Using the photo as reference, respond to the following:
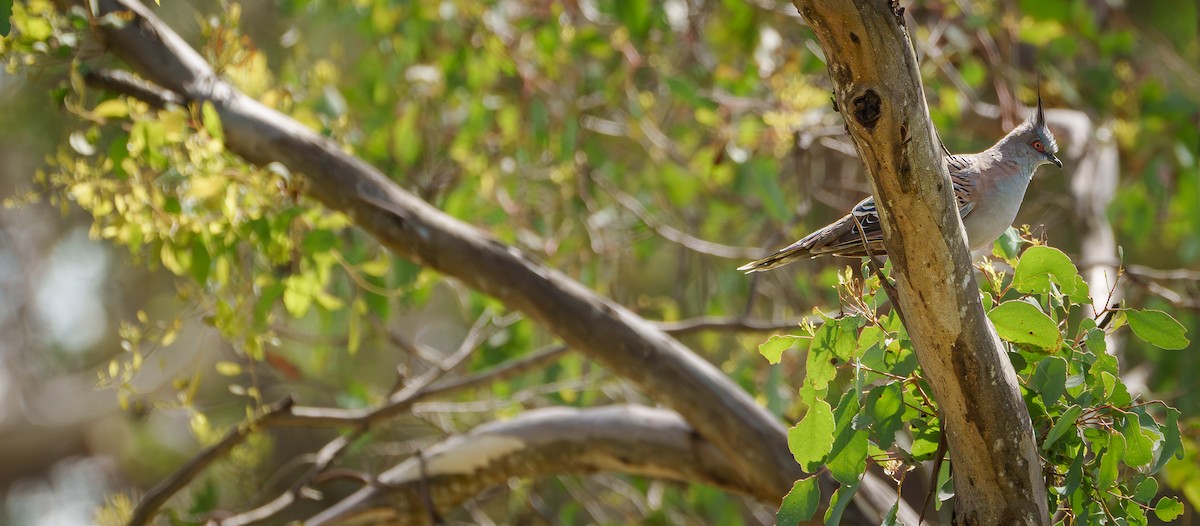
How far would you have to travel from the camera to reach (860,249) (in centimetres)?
193

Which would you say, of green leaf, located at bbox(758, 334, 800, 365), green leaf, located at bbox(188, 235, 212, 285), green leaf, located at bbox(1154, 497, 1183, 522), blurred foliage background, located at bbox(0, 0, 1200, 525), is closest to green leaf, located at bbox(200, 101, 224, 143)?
blurred foliage background, located at bbox(0, 0, 1200, 525)

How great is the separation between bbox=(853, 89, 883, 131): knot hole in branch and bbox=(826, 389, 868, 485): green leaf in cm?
49

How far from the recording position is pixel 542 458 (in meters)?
3.06

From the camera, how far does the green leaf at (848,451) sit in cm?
176

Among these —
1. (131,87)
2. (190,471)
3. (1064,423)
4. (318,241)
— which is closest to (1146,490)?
(1064,423)

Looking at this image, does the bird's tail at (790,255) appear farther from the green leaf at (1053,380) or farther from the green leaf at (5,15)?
the green leaf at (5,15)

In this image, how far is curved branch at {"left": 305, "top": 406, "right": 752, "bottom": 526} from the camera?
9.53 feet

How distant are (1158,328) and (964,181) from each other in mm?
420

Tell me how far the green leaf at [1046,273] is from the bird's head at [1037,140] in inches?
17.4

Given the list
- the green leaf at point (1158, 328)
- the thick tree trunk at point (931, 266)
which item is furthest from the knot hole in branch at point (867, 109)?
the green leaf at point (1158, 328)

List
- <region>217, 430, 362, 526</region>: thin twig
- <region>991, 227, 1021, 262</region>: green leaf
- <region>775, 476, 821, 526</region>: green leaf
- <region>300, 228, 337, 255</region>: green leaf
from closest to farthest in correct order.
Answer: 1. <region>775, 476, 821, 526</region>: green leaf
2. <region>991, 227, 1021, 262</region>: green leaf
3. <region>300, 228, 337, 255</region>: green leaf
4. <region>217, 430, 362, 526</region>: thin twig

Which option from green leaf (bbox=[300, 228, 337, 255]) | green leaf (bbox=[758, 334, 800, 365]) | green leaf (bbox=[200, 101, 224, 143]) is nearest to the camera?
green leaf (bbox=[758, 334, 800, 365])

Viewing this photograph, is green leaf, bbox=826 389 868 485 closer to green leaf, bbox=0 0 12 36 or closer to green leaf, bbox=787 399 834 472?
green leaf, bbox=787 399 834 472

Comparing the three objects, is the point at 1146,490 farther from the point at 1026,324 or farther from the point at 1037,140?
the point at 1037,140
